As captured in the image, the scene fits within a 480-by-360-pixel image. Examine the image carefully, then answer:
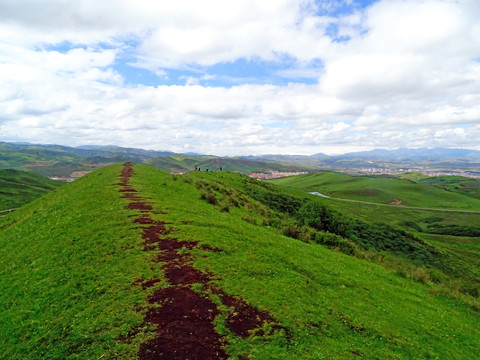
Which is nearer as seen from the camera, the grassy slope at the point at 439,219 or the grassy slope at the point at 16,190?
the grassy slope at the point at 439,219

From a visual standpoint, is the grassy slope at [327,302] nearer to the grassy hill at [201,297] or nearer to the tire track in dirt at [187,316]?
the grassy hill at [201,297]

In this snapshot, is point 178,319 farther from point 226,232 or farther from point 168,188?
point 168,188

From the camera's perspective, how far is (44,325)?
12.2 metres

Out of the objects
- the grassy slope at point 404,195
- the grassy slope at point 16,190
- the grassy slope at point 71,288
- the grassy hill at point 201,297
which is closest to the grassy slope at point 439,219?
the grassy slope at point 404,195

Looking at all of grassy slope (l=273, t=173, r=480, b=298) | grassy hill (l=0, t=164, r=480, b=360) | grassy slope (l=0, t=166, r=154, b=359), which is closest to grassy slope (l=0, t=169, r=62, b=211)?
grassy slope (l=0, t=166, r=154, b=359)

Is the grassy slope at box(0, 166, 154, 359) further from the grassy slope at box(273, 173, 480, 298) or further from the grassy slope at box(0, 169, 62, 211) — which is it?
the grassy slope at box(0, 169, 62, 211)

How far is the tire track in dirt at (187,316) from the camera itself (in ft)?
33.4

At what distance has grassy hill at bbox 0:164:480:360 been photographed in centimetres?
1123

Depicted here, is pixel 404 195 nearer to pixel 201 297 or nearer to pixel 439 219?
pixel 439 219

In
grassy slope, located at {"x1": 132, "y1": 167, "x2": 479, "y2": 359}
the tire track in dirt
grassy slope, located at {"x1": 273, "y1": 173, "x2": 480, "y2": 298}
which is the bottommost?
grassy slope, located at {"x1": 273, "y1": 173, "x2": 480, "y2": 298}

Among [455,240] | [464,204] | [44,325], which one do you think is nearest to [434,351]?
[44,325]

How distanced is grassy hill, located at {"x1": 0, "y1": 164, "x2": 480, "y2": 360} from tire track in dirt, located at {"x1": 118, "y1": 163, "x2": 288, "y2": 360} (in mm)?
64

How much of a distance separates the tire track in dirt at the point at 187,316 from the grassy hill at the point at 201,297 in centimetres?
6

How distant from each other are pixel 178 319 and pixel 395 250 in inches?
2251
